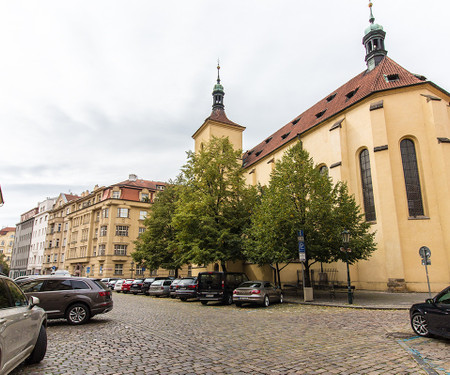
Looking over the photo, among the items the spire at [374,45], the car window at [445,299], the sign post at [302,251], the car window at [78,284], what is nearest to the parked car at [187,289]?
the sign post at [302,251]

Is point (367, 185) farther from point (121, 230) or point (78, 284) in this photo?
point (121, 230)

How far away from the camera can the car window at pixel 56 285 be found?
10141 mm

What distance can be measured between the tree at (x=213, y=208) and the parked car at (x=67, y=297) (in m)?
11.0

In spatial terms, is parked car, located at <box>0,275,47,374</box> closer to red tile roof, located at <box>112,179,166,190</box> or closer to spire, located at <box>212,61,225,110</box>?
spire, located at <box>212,61,225,110</box>

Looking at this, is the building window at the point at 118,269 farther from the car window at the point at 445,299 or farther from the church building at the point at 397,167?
the car window at the point at 445,299

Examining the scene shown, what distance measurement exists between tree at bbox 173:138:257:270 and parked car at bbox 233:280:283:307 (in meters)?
5.65

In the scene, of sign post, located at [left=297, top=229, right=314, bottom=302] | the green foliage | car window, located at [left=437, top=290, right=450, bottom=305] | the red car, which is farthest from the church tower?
car window, located at [left=437, top=290, right=450, bottom=305]

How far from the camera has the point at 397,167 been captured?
22281 millimetres

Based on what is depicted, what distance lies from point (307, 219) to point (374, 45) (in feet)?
70.3

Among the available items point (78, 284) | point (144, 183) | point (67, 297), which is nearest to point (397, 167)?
point (78, 284)

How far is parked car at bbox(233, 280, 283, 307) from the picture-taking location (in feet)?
49.9

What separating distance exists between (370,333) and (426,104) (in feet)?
66.4

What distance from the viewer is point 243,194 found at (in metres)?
24.9

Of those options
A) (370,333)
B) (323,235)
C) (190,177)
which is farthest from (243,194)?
(370,333)
